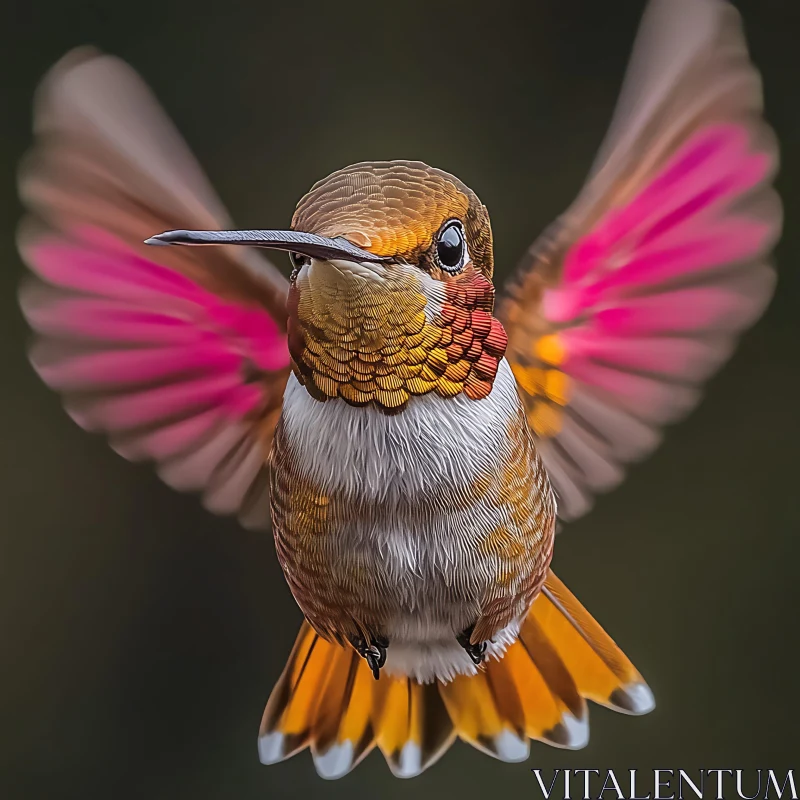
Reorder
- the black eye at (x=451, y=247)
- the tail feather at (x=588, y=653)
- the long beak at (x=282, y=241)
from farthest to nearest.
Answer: the tail feather at (x=588, y=653) → the black eye at (x=451, y=247) → the long beak at (x=282, y=241)

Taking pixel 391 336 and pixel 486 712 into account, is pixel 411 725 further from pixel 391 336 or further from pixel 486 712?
pixel 391 336

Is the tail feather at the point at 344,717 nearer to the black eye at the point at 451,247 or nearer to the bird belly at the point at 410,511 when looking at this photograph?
the bird belly at the point at 410,511

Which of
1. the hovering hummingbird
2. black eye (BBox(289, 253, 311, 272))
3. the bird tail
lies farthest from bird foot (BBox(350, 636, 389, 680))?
black eye (BBox(289, 253, 311, 272))

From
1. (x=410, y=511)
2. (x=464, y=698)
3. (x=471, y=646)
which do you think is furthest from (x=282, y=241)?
(x=464, y=698)

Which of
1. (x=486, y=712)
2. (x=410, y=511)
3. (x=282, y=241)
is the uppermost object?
(x=282, y=241)

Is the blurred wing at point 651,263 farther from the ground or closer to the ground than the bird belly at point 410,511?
farther from the ground

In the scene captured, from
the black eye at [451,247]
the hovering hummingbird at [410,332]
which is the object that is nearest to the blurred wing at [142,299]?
the hovering hummingbird at [410,332]

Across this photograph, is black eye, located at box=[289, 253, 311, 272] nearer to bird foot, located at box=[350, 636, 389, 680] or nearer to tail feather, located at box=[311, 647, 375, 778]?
bird foot, located at box=[350, 636, 389, 680]

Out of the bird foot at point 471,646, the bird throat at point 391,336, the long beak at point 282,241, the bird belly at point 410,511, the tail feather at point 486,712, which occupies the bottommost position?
the tail feather at point 486,712
